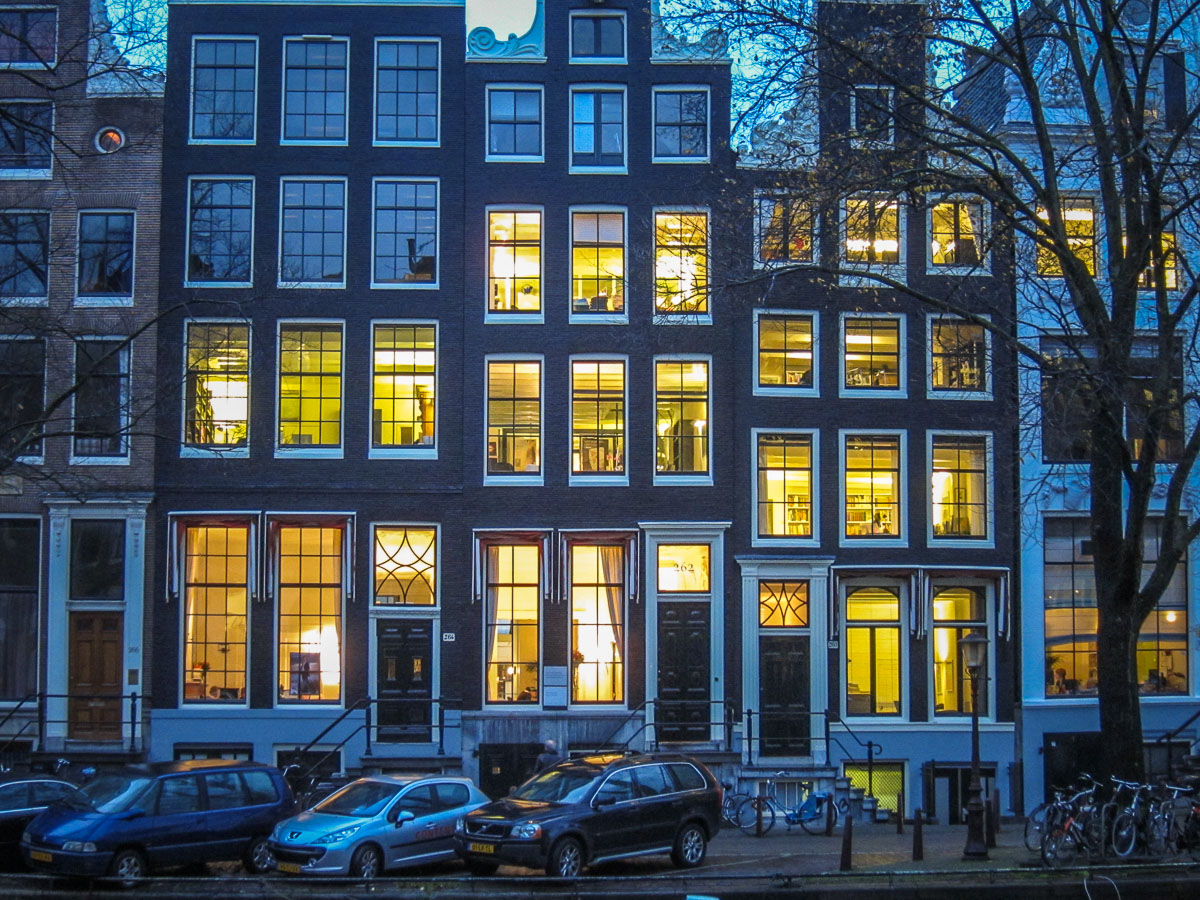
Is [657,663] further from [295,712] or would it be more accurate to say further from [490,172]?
[490,172]

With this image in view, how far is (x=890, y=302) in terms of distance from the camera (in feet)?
96.4

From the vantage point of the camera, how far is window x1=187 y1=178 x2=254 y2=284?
29.0 metres

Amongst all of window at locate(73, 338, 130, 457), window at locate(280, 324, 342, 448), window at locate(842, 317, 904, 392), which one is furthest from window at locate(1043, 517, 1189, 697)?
window at locate(73, 338, 130, 457)

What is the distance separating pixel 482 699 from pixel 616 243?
9.91 metres

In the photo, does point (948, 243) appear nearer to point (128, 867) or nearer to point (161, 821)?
point (161, 821)

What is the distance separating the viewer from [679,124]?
29594 millimetres

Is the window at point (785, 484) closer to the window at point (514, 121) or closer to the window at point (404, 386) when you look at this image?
the window at point (404, 386)

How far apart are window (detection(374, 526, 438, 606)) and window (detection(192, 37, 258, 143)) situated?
9.09 meters

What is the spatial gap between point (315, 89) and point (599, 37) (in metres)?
6.18

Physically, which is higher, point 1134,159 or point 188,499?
point 1134,159

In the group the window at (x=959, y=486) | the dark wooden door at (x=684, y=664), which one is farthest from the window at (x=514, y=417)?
the window at (x=959, y=486)

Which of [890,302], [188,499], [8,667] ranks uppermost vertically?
[890,302]

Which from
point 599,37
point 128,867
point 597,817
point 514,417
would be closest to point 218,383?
point 514,417

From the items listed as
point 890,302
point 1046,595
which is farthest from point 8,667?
point 1046,595
